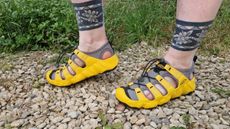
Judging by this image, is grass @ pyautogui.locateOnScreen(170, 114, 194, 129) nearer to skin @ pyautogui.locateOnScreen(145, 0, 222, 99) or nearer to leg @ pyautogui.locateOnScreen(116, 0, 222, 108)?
leg @ pyautogui.locateOnScreen(116, 0, 222, 108)

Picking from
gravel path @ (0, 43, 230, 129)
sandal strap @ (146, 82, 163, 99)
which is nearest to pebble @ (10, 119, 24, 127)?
gravel path @ (0, 43, 230, 129)

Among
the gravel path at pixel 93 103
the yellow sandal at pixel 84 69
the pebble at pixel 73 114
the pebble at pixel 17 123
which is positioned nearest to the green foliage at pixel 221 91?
the gravel path at pixel 93 103

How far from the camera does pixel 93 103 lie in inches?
74.2

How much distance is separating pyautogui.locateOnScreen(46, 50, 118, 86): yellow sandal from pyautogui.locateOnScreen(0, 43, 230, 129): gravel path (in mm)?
55

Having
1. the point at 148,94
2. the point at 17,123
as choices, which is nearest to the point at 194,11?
the point at 148,94

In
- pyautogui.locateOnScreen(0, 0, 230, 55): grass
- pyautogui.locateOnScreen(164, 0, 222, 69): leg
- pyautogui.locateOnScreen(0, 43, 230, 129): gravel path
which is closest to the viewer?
pyautogui.locateOnScreen(164, 0, 222, 69): leg

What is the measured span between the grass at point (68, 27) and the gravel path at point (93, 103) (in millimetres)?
269

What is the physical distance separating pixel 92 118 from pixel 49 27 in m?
1.04

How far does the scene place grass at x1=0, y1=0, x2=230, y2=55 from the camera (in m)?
2.57

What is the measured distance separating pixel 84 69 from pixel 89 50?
3.7 inches

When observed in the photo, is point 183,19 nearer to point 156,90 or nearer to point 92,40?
point 156,90

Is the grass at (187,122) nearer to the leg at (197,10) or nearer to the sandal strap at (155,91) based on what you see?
the sandal strap at (155,91)

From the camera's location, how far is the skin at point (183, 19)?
1.62 meters

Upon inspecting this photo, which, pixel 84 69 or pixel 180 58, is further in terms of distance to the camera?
pixel 84 69
